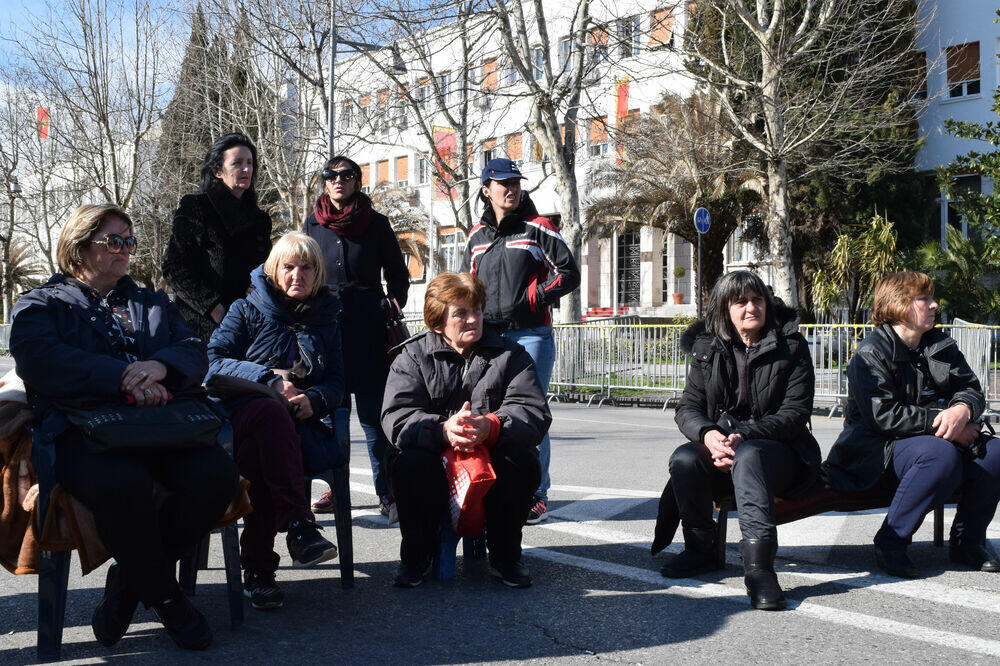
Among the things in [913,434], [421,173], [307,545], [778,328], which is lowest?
[307,545]

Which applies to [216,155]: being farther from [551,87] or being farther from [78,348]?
[551,87]

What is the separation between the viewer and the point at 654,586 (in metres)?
4.43

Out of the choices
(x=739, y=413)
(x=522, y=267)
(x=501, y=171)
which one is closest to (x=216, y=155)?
(x=501, y=171)

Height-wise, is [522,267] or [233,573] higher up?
[522,267]

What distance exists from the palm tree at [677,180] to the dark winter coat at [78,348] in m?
21.6

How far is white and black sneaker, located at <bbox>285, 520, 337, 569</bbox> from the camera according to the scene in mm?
4344

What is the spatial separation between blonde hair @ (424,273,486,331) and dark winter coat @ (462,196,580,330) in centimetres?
136

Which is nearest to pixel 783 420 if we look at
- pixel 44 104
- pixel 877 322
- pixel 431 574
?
pixel 877 322

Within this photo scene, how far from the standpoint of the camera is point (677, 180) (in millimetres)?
27359

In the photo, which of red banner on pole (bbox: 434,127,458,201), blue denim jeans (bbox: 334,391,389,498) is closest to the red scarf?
blue denim jeans (bbox: 334,391,389,498)

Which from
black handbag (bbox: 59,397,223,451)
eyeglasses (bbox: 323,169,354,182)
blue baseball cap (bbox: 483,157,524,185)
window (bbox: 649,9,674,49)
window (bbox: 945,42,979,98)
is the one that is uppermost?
window (bbox: 945,42,979,98)

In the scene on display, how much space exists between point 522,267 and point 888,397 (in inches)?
91.0

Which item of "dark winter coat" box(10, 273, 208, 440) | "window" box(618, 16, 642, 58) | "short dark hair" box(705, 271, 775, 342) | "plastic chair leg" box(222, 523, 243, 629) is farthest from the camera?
"window" box(618, 16, 642, 58)

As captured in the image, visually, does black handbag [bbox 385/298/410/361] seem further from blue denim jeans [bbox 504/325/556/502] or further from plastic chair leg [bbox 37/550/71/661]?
plastic chair leg [bbox 37/550/71/661]
